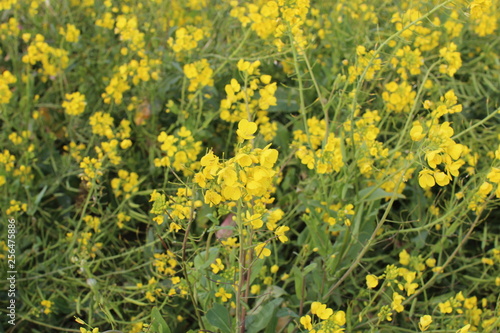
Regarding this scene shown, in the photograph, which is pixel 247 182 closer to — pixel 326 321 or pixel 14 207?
pixel 326 321

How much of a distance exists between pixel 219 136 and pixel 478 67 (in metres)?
1.18

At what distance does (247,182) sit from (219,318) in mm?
483

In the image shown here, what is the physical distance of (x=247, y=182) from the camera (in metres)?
0.89

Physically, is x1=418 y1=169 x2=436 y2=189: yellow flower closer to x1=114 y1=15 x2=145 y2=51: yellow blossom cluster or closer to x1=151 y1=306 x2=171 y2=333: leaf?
x1=151 y1=306 x2=171 y2=333: leaf

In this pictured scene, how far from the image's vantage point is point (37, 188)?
200 cm

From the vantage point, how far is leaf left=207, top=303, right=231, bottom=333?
4.05 feet

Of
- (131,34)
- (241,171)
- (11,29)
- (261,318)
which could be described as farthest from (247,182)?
(11,29)

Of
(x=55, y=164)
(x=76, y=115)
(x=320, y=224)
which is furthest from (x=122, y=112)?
(x=320, y=224)

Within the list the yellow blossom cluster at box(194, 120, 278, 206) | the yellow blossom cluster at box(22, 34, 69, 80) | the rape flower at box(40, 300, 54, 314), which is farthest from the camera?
the yellow blossom cluster at box(22, 34, 69, 80)

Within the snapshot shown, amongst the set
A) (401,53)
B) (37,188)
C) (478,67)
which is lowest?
(37,188)

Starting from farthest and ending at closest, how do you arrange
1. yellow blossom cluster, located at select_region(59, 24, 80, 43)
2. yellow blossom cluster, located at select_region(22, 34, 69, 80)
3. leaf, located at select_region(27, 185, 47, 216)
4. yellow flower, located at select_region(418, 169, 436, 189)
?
yellow blossom cluster, located at select_region(59, 24, 80, 43) < yellow blossom cluster, located at select_region(22, 34, 69, 80) < leaf, located at select_region(27, 185, 47, 216) < yellow flower, located at select_region(418, 169, 436, 189)

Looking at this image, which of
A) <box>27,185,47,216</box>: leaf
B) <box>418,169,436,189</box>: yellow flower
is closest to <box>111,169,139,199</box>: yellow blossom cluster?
<box>27,185,47,216</box>: leaf

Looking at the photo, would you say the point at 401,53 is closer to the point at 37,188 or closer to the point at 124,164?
the point at 124,164

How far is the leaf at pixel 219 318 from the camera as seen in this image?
48.6 inches
